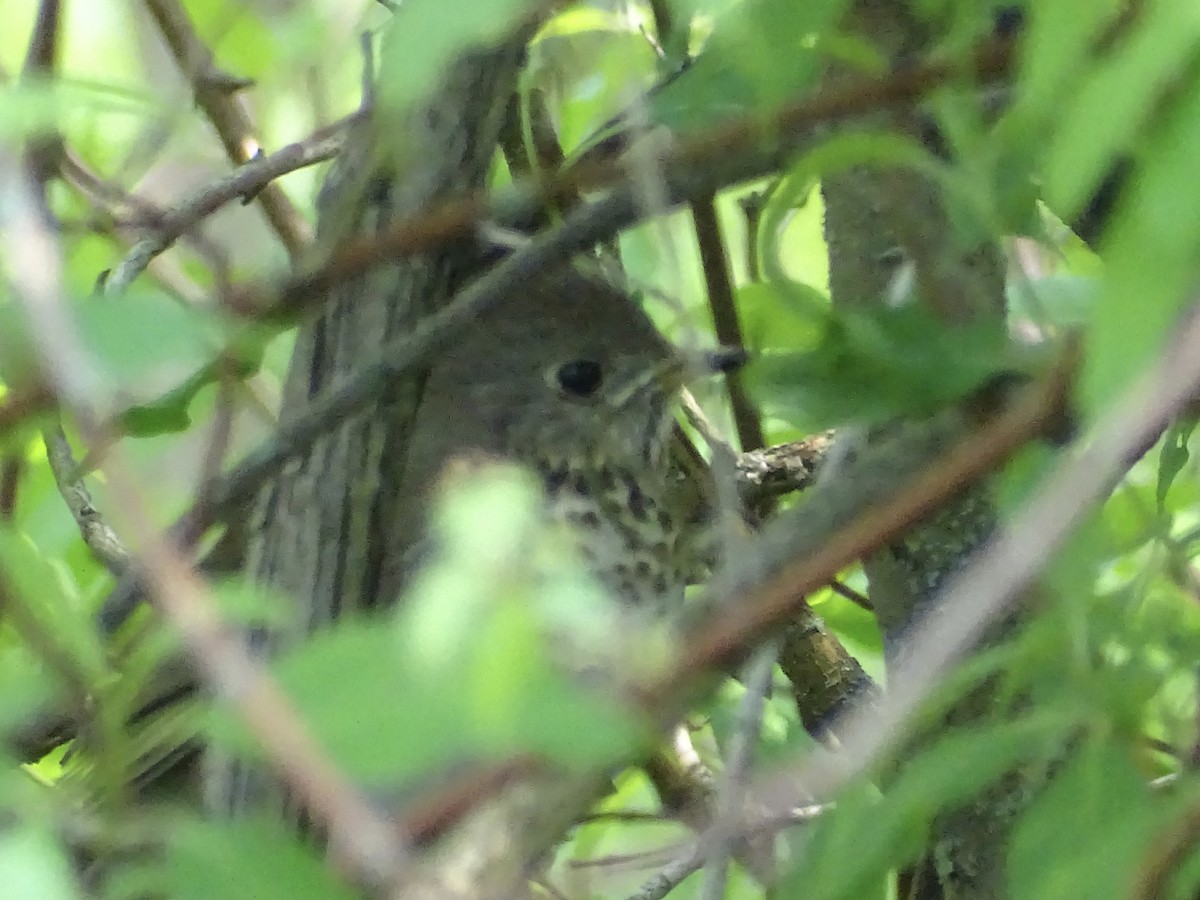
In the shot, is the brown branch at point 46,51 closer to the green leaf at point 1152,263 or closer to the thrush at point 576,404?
the thrush at point 576,404

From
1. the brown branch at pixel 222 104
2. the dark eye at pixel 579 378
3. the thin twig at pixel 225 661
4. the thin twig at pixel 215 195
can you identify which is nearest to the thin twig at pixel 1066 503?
the thin twig at pixel 225 661

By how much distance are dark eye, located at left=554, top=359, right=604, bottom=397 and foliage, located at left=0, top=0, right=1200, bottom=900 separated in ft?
1.72

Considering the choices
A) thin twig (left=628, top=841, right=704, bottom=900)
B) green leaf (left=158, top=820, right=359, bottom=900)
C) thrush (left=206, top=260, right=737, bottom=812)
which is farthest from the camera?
thrush (left=206, top=260, right=737, bottom=812)

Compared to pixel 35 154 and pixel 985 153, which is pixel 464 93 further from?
pixel 985 153

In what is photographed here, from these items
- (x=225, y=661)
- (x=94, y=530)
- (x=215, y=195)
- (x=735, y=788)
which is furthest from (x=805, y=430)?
(x=94, y=530)

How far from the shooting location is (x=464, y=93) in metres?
0.82

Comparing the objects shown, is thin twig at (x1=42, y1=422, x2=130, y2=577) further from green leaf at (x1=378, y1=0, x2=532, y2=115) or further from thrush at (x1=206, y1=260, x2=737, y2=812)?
green leaf at (x1=378, y1=0, x2=532, y2=115)

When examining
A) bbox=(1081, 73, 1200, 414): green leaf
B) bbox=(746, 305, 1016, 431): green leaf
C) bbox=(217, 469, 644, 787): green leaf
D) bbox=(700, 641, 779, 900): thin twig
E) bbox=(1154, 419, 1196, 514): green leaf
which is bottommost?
bbox=(700, 641, 779, 900): thin twig

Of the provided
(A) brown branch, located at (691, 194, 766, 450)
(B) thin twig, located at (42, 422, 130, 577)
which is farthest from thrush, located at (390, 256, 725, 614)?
(B) thin twig, located at (42, 422, 130, 577)

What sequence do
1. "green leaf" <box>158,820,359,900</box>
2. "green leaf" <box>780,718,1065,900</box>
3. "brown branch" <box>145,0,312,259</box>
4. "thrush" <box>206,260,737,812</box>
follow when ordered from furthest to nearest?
1. "thrush" <box>206,260,737,812</box>
2. "brown branch" <box>145,0,312,259</box>
3. "green leaf" <box>780,718,1065,900</box>
4. "green leaf" <box>158,820,359,900</box>

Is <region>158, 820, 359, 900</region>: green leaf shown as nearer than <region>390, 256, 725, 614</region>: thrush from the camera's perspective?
Yes

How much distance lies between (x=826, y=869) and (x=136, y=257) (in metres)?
0.59

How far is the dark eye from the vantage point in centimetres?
148

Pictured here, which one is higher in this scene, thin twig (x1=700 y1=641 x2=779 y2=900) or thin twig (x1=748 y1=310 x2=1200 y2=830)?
thin twig (x1=748 y1=310 x2=1200 y2=830)
